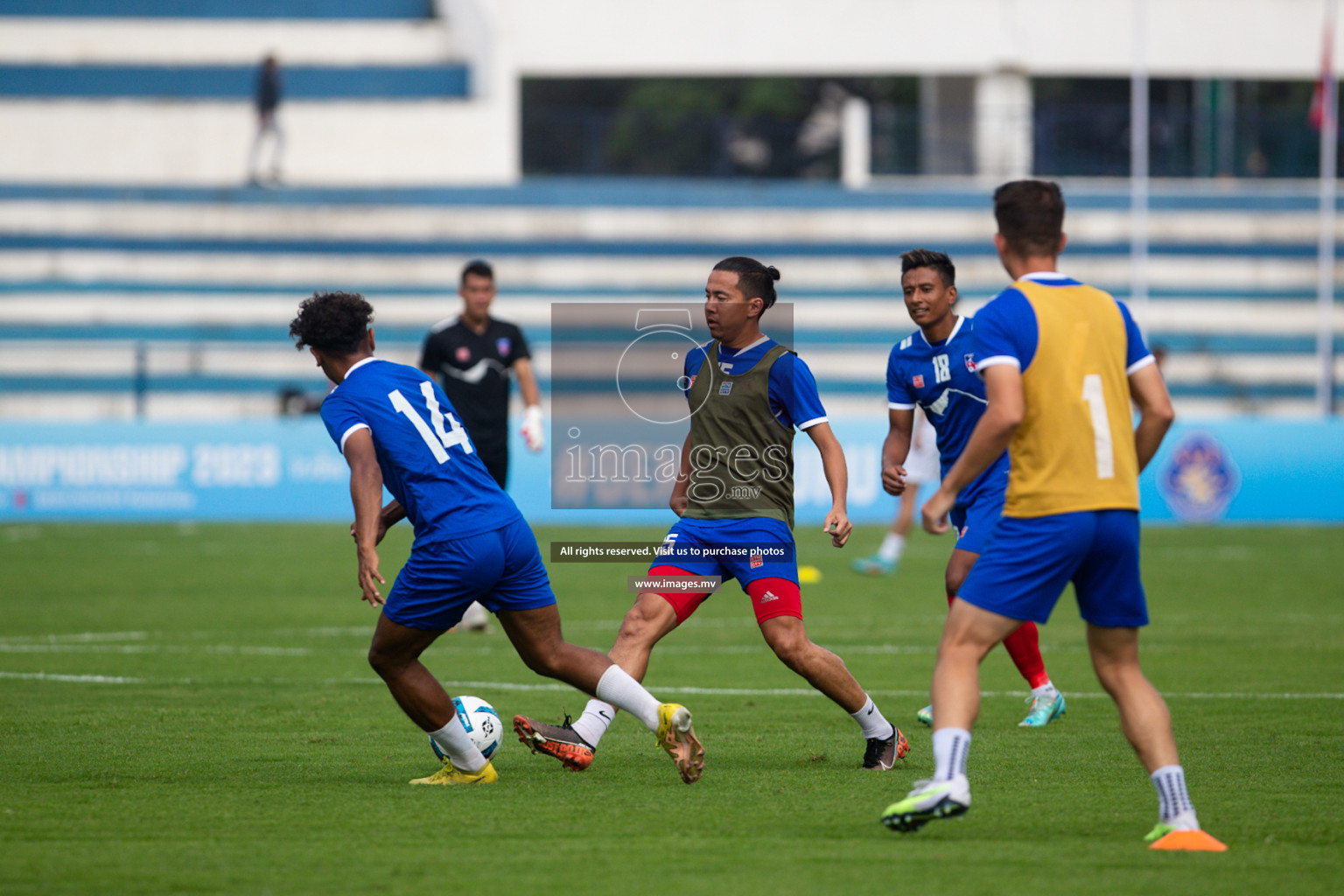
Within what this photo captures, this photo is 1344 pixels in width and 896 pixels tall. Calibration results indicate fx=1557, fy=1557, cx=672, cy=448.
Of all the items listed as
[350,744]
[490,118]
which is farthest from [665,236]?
[350,744]

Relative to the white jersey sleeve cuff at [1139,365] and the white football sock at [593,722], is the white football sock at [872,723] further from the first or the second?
the white jersey sleeve cuff at [1139,365]

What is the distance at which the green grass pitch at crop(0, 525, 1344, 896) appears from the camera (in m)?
4.81

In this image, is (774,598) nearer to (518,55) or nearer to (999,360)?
(999,360)

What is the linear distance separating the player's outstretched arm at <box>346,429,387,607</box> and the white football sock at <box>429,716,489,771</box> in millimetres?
637

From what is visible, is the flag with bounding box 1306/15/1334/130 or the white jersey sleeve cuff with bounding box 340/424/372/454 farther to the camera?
the flag with bounding box 1306/15/1334/130

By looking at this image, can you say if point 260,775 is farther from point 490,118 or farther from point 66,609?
point 490,118

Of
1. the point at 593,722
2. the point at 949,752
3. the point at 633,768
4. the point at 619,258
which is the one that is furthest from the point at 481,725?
the point at 619,258

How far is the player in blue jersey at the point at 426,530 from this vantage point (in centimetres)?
598

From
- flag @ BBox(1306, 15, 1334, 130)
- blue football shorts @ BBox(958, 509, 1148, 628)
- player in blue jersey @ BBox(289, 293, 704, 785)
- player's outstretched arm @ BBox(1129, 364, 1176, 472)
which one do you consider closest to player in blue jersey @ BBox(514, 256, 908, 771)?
player in blue jersey @ BBox(289, 293, 704, 785)

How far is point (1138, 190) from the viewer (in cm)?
2936

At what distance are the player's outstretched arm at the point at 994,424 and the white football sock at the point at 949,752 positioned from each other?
0.76 metres

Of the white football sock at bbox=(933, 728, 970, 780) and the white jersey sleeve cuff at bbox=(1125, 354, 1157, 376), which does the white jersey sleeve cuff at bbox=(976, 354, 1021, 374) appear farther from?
the white football sock at bbox=(933, 728, 970, 780)

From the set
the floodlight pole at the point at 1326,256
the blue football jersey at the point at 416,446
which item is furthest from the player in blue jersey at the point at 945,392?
the floodlight pole at the point at 1326,256

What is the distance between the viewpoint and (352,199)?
31438 mm
